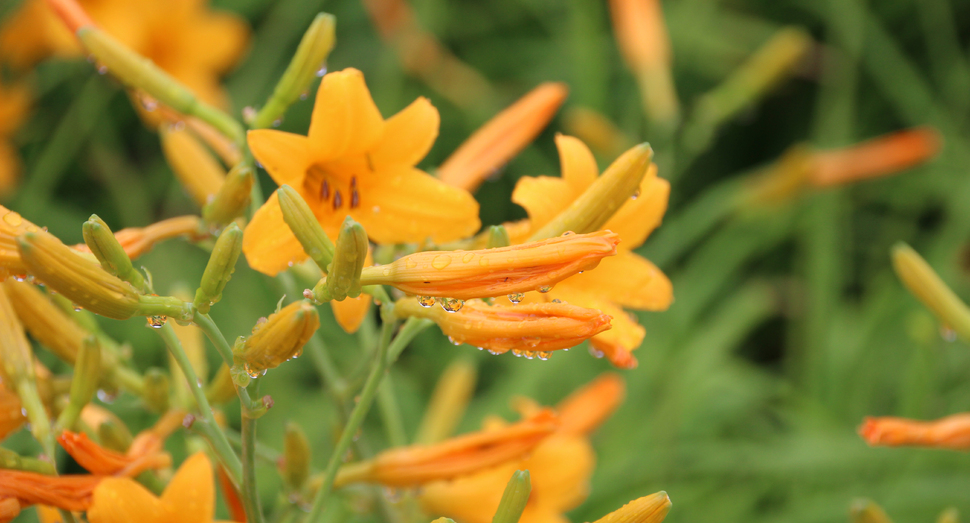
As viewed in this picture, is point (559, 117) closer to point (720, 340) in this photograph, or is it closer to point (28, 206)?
point (720, 340)

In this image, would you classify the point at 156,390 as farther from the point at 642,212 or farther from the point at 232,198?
the point at 642,212

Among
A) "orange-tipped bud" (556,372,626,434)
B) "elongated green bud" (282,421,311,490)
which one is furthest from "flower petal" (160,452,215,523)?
"orange-tipped bud" (556,372,626,434)

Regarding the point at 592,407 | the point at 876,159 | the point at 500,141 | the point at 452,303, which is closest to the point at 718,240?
the point at 876,159

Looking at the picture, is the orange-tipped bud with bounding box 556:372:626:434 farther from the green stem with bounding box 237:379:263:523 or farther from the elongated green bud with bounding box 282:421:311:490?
the green stem with bounding box 237:379:263:523

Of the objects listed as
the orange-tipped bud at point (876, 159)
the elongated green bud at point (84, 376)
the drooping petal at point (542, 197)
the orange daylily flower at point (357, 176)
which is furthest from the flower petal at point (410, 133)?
the orange-tipped bud at point (876, 159)

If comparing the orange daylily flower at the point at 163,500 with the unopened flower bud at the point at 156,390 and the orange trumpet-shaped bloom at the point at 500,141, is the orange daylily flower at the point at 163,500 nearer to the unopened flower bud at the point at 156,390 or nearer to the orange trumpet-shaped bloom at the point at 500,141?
the unopened flower bud at the point at 156,390
